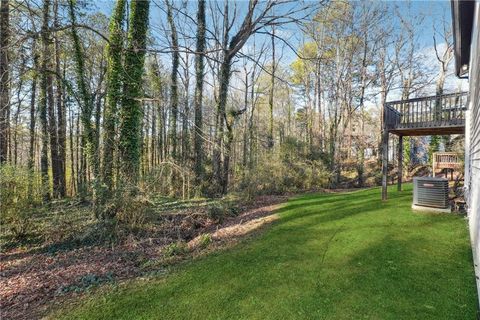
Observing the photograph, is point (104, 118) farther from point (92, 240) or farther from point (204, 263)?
point (204, 263)

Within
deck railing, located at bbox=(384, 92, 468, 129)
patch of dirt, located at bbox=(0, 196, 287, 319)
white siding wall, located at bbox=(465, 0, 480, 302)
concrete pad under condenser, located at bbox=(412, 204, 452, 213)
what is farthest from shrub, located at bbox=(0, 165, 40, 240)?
deck railing, located at bbox=(384, 92, 468, 129)

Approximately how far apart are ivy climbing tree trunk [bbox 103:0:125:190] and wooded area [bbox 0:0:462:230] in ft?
0.10

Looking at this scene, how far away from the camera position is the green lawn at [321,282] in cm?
274

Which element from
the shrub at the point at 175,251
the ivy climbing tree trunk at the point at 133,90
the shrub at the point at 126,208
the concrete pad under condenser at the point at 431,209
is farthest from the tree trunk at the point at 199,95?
the concrete pad under condenser at the point at 431,209

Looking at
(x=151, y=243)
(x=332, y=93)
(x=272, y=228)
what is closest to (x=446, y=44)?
(x=332, y=93)

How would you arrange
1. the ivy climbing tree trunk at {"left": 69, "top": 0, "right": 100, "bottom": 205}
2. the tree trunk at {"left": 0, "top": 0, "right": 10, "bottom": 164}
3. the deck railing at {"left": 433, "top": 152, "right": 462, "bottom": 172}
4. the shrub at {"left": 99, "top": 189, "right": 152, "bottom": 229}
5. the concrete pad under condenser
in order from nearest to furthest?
the tree trunk at {"left": 0, "top": 0, "right": 10, "bottom": 164}
the shrub at {"left": 99, "top": 189, "right": 152, "bottom": 229}
the concrete pad under condenser
the ivy climbing tree trunk at {"left": 69, "top": 0, "right": 100, "bottom": 205}
the deck railing at {"left": 433, "top": 152, "right": 462, "bottom": 172}

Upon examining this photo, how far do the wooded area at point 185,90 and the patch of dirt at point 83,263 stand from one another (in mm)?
1026

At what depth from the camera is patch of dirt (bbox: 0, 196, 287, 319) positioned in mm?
3238

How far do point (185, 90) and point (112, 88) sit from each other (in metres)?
8.82

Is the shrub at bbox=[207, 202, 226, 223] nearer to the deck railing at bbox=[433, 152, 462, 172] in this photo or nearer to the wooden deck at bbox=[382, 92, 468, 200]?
the wooden deck at bbox=[382, 92, 468, 200]

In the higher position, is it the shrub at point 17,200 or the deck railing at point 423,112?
the deck railing at point 423,112

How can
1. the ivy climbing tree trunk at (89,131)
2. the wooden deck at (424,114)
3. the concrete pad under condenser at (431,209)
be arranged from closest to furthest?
the concrete pad under condenser at (431,209), the ivy climbing tree trunk at (89,131), the wooden deck at (424,114)

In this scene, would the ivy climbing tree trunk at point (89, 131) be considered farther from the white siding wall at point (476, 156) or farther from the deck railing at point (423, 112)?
the deck railing at point (423, 112)

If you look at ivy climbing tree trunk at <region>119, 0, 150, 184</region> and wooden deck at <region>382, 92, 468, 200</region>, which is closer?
wooden deck at <region>382, 92, 468, 200</region>
